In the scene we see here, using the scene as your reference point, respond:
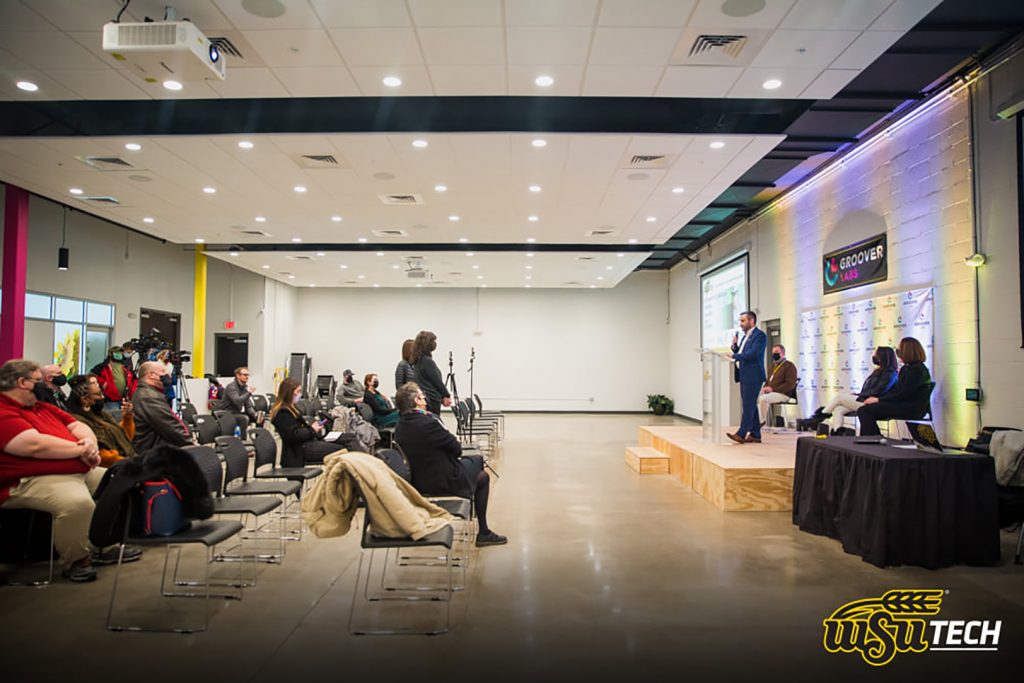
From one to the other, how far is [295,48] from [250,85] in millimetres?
878

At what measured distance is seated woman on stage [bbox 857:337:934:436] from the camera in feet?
19.0

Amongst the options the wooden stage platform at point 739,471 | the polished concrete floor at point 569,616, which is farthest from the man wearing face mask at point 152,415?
the wooden stage platform at point 739,471

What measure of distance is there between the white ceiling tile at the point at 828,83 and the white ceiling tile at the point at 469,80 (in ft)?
8.72

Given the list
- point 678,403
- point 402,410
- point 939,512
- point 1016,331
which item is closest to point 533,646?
point 402,410

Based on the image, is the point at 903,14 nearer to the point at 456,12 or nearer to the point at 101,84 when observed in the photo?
the point at 456,12

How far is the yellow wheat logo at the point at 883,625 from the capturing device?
277cm

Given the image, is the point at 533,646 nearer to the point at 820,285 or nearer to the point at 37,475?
the point at 37,475

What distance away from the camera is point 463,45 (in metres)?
4.60

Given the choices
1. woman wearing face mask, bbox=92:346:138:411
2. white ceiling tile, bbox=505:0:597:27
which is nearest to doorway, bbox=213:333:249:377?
woman wearing face mask, bbox=92:346:138:411

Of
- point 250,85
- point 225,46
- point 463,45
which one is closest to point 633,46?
point 463,45

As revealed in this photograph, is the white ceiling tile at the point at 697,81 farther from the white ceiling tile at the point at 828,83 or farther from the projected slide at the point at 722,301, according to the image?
the projected slide at the point at 722,301

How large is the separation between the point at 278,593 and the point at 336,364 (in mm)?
15078

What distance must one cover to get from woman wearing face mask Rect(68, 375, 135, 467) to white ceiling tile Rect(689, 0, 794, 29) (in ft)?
16.1

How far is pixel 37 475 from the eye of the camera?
3.57 metres
